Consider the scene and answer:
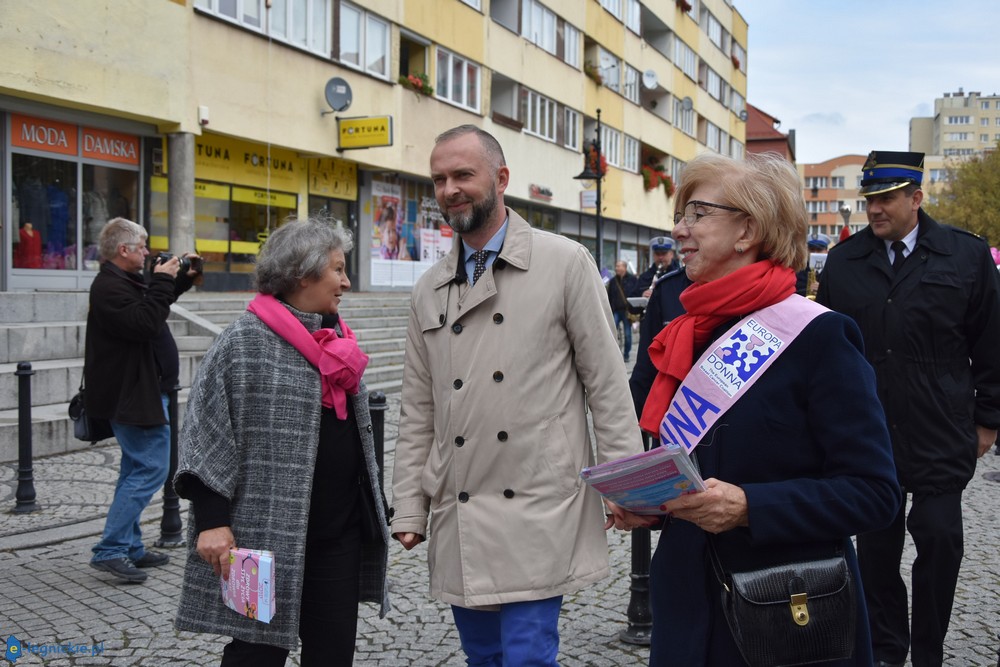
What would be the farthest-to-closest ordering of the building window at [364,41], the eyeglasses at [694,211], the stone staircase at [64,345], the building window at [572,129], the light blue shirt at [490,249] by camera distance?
1. the building window at [572,129]
2. the building window at [364,41]
3. the stone staircase at [64,345]
4. the light blue shirt at [490,249]
5. the eyeglasses at [694,211]

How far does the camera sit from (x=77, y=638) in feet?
14.8

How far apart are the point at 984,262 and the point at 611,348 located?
196cm

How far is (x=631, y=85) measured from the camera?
1583 inches

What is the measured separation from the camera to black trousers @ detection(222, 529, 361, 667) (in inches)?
124

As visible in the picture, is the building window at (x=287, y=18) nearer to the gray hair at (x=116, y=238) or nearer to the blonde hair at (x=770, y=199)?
the gray hair at (x=116, y=238)

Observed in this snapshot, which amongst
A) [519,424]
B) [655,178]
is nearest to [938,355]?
[519,424]

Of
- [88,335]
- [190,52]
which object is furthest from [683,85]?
[88,335]

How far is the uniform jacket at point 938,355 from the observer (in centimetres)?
383

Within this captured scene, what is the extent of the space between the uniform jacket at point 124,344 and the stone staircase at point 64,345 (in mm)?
3665

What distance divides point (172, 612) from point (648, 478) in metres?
3.72

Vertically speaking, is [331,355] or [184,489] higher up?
[331,355]

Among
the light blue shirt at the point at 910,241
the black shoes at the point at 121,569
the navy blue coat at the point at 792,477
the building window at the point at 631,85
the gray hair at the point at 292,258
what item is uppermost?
the building window at the point at 631,85

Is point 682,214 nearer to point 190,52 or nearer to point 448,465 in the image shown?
point 448,465

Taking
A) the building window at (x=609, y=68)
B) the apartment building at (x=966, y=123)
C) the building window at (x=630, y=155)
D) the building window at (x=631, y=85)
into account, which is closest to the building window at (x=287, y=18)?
the building window at (x=609, y=68)
